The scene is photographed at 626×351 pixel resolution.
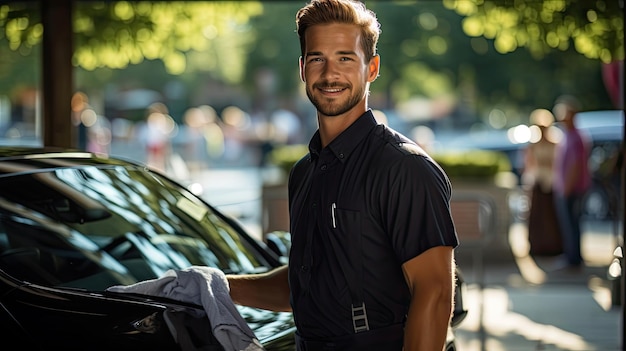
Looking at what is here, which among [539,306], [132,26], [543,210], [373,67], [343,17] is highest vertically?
[132,26]

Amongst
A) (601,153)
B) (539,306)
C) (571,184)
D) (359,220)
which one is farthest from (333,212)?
(601,153)

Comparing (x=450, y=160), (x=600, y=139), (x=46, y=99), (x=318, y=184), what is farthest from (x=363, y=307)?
(x=600, y=139)

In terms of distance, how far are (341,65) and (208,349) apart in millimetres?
951

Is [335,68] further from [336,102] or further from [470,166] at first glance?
[470,166]

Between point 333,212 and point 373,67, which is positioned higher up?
point 373,67

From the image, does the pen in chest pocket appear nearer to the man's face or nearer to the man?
the man

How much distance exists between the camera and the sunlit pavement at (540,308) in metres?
8.09

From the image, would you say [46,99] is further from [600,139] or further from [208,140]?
[208,140]

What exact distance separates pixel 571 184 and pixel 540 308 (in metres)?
2.59

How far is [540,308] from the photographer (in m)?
9.55

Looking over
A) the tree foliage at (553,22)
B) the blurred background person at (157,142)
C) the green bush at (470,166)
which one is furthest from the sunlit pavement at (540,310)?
the blurred background person at (157,142)

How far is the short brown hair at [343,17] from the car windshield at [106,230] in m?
1.45

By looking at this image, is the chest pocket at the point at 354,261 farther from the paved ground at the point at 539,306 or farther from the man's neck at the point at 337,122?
the paved ground at the point at 539,306

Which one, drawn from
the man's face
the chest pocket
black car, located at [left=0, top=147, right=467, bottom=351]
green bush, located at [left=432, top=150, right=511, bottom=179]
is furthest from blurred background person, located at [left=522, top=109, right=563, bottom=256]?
the chest pocket
